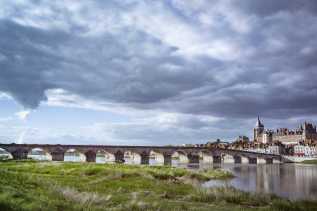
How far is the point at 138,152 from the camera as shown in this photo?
136m

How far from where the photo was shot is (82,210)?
584 inches

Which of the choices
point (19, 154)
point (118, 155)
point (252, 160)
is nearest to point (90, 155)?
point (118, 155)

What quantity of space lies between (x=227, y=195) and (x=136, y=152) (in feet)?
369

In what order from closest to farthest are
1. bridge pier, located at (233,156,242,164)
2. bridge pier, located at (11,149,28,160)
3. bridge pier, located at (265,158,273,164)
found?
bridge pier, located at (11,149,28,160) → bridge pier, located at (265,158,273,164) → bridge pier, located at (233,156,242,164)

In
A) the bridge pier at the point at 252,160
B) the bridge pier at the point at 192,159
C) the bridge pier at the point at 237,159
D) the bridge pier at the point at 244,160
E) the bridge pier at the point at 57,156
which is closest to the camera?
the bridge pier at the point at 57,156

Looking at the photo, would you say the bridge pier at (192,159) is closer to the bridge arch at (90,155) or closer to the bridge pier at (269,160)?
the bridge pier at (269,160)

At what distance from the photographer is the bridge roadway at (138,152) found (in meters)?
120

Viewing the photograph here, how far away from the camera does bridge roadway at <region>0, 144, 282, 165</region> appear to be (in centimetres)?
12031

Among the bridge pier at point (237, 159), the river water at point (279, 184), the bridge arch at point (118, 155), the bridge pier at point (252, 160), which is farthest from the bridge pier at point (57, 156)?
the bridge pier at point (252, 160)

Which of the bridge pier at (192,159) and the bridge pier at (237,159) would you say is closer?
the bridge pier at (192,159)

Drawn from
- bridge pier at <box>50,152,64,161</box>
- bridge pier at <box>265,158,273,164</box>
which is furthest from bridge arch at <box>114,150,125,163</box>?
bridge pier at <box>265,158,273,164</box>

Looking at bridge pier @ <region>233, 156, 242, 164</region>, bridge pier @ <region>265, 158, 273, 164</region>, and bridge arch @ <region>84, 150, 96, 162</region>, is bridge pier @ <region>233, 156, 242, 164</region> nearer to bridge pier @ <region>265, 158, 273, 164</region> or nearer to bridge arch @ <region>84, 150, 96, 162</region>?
bridge pier @ <region>265, 158, 273, 164</region>

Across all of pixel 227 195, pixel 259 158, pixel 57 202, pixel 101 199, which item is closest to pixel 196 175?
pixel 227 195

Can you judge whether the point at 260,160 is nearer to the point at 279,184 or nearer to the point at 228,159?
the point at 228,159
